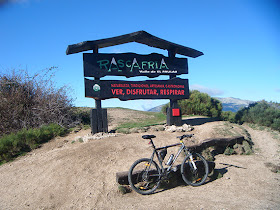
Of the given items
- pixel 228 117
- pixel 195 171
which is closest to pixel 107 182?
pixel 195 171

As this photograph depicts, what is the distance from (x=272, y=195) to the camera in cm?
508

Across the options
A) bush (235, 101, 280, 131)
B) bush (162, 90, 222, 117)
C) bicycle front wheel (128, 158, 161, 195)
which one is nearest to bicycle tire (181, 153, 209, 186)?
bicycle front wheel (128, 158, 161, 195)

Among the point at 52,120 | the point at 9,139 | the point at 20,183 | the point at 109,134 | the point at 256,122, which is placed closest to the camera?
the point at 20,183

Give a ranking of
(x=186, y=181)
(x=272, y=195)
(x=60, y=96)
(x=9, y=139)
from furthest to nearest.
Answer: (x=60, y=96) → (x=9, y=139) → (x=186, y=181) → (x=272, y=195)

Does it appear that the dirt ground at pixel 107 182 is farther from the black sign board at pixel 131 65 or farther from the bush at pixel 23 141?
the black sign board at pixel 131 65

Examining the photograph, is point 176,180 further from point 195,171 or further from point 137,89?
point 137,89

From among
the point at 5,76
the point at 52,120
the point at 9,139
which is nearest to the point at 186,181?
the point at 9,139

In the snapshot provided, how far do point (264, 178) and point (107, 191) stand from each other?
4.55m

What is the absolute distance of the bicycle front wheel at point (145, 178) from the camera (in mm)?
5059

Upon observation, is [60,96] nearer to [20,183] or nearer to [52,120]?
[52,120]

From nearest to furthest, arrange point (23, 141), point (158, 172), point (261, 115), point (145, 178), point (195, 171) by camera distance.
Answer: point (145, 178)
point (158, 172)
point (195, 171)
point (23, 141)
point (261, 115)

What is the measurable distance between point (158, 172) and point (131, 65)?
604 cm

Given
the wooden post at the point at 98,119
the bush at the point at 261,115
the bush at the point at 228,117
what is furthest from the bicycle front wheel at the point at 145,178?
the bush at the point at 228,117

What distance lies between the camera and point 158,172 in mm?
5305
